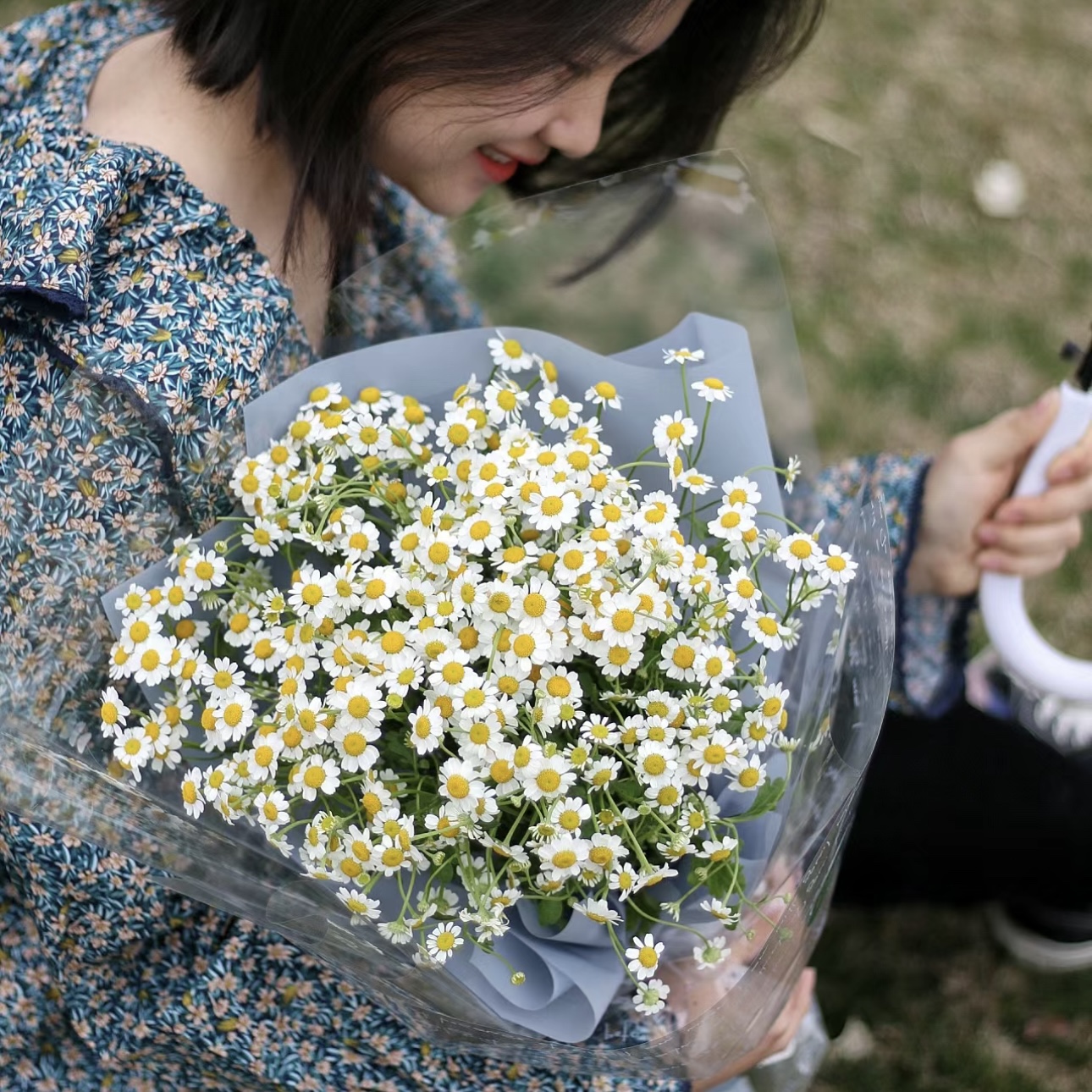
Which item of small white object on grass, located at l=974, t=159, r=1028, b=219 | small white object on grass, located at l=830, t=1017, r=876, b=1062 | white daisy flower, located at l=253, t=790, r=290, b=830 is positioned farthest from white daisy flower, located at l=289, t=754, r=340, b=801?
small white object on grass, located at l=974, t=159, r=1028, b=219

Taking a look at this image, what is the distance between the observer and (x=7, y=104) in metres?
1.20

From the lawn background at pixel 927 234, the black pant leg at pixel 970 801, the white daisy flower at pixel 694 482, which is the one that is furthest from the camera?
the lawn background at pixel 927 234

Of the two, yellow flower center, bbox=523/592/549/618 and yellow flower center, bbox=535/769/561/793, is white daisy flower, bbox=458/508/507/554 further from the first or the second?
yellow flower center, bbox=535/769/561/793

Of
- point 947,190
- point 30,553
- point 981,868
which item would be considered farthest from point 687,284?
point 947,190

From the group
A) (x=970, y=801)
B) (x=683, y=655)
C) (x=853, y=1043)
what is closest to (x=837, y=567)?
(x=683, y=655)

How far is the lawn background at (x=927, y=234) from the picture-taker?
233cm

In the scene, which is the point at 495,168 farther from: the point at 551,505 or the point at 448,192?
the point at 551,505

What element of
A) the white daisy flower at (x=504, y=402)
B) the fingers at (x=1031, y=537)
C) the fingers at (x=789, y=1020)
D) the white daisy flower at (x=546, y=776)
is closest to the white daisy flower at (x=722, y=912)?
the white daisy flower at (x=546, y=776)

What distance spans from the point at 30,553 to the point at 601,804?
1.63 feet

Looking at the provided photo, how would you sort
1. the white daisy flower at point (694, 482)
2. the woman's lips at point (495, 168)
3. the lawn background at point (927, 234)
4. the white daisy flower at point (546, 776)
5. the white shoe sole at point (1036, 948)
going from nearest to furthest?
the white daisy flower at point (546, 776)
the white daisy flower at point (694, 482)
the woman's lips at point (495, 168)
the white shoe sole at point (1036, 948)
the lawn background at point (927, 234)

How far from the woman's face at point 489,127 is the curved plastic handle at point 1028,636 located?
23.5 inches

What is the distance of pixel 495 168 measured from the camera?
4.09 ft

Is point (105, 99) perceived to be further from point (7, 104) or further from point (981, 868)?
point (981, 868)

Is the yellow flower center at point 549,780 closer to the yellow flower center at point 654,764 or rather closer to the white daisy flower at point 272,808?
the yellow flower center at point 654,764
